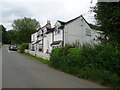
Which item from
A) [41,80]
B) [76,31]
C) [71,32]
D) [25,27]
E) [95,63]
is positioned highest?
[25,27]

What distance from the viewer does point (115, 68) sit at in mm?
8148

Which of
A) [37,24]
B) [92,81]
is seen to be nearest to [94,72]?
[92,81]

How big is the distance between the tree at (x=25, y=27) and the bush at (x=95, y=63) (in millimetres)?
54763

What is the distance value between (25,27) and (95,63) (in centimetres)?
6689

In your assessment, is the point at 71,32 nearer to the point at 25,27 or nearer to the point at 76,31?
the point at 76,31

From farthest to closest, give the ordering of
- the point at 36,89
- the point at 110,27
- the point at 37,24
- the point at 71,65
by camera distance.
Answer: the point at 37,24, the point at 71,65, the point at 110,27, the point at 36,89

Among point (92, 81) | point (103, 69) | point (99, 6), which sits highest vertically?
point (99, 6)

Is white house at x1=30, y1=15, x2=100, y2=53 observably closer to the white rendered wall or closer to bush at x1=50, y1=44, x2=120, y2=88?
the white rendered wall

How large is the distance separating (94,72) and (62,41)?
19760 millimetres

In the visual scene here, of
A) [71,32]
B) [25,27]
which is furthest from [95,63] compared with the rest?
[25,27]

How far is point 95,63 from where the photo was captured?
31.3 feet

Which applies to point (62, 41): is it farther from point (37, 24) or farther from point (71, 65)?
point (37, 24)

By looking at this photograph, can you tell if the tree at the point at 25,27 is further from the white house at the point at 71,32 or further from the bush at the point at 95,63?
the bush at the point at 95,63

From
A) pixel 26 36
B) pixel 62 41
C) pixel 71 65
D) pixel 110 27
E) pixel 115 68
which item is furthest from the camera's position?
pixel 26 36
